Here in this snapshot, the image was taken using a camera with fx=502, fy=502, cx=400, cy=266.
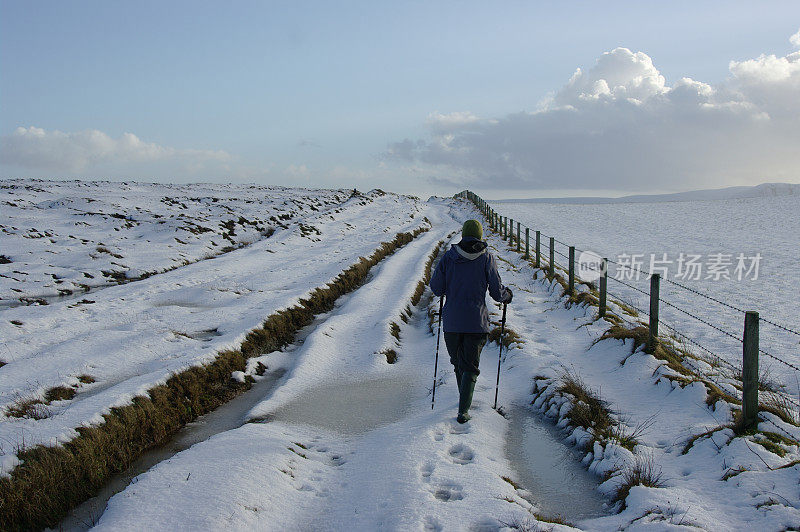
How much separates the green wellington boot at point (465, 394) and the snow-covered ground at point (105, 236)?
1435 centimetres

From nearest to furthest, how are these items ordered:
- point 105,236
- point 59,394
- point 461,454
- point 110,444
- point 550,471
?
point 550,471 < point 461,454 < point 110,444 < point 59,394 < point 105,236

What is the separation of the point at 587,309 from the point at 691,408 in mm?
5799

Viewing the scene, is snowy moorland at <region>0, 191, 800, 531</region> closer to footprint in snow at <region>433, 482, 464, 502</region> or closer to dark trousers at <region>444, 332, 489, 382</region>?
footprint in snow at <region>433, 482, 464, 502</region>

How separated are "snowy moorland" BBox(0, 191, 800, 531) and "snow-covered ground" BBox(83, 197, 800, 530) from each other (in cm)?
2

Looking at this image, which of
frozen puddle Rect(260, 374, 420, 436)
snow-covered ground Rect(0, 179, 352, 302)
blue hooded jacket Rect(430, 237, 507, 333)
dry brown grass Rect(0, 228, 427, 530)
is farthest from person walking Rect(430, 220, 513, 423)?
snow-covered ground Rect(0, 179, 352, 302)

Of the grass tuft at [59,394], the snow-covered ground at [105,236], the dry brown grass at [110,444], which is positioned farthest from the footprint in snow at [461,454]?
the snow-covered ground at [105,236]

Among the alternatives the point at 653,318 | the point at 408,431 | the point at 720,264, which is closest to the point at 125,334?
the point at 408,431

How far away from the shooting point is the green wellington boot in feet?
22.0

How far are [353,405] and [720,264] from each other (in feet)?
70.5

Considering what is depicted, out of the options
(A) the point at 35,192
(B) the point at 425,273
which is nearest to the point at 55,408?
(B) the point at 425,273

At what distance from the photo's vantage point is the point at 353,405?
8.05 metres

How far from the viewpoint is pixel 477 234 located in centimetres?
659

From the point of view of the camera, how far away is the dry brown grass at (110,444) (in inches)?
203

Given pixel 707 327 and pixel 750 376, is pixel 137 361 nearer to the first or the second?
pixel 750 376
